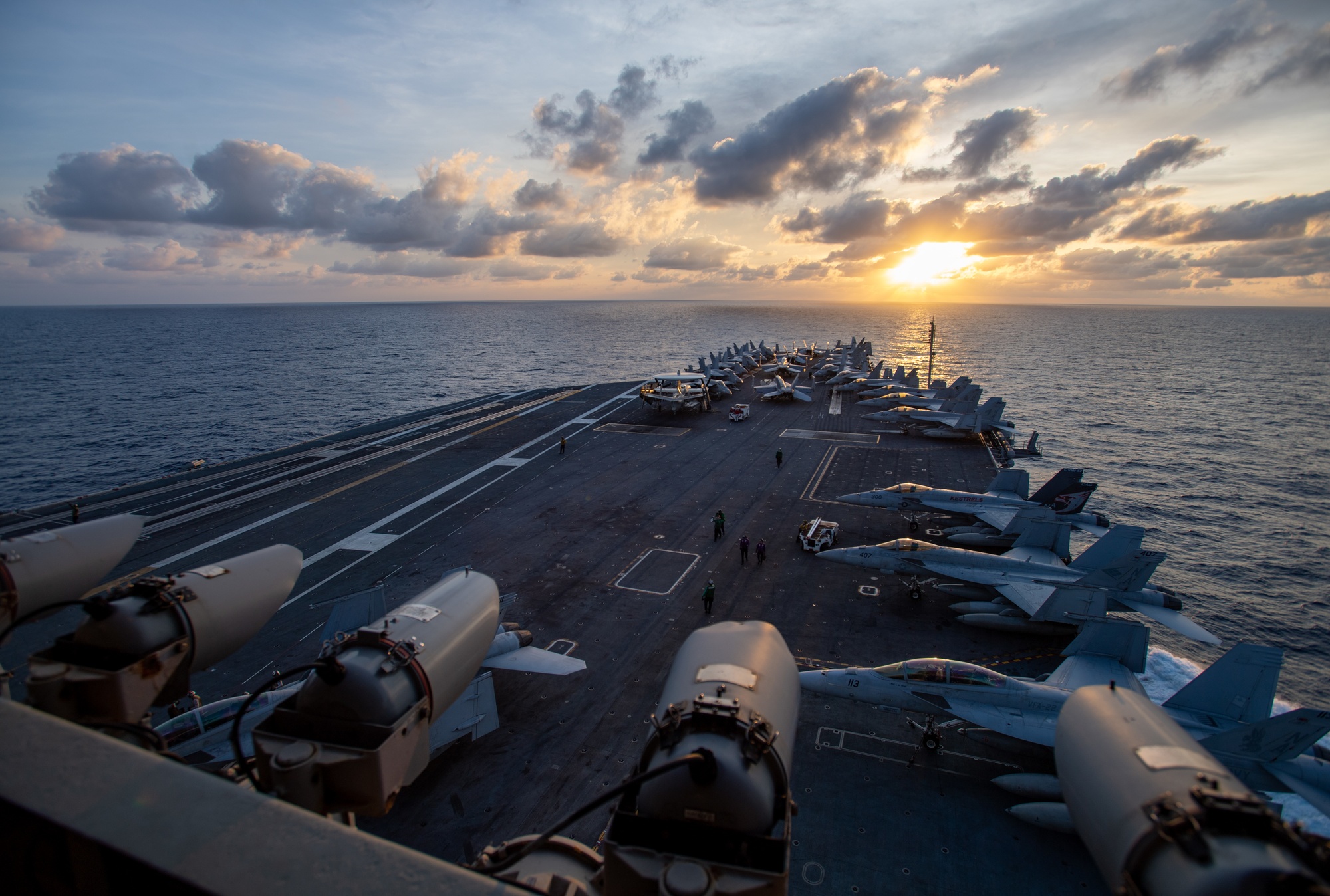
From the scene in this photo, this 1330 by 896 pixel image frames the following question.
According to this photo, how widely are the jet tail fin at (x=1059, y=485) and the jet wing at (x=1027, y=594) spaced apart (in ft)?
37.2

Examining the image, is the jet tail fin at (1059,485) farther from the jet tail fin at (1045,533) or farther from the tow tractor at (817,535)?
the tow tractor at (817,535)

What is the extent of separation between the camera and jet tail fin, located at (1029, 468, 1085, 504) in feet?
117

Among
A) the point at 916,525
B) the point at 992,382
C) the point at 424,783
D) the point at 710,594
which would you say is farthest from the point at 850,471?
the point at 992,382

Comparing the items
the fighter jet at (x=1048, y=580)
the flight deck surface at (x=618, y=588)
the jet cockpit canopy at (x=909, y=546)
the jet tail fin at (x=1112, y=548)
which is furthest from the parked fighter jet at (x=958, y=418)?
the jet cockpit canopy at (x=909, y=546)

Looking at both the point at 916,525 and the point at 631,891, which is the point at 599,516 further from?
the point at 631,891

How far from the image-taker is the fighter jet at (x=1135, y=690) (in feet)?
54.6

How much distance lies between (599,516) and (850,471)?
2167cm

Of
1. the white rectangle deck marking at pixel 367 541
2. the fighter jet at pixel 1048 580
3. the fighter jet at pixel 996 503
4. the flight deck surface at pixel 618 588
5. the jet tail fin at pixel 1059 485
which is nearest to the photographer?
the flight deck surface at pixel 618 588

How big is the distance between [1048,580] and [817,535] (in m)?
11.1

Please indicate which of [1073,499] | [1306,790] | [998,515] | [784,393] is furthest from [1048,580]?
[784,393]

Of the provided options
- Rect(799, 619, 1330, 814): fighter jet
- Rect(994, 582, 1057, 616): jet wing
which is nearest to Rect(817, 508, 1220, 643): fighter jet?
Rect(994, 582, 1057, 616): jet wing

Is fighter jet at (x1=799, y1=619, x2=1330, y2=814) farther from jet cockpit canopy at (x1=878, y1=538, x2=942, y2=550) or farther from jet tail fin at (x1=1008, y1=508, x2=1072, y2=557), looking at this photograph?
jet tail fin at (x1=1008, y1=508, x2=1072, y2=557)

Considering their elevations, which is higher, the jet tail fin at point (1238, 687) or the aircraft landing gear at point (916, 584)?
the jet tail fin at point (1238, 687)

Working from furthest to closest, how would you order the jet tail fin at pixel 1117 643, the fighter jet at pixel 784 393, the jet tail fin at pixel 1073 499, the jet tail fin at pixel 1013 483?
1. the fighter jet at pixel 784 393
2. the jet tail fin at pixel 1013 483
3. the jet tail fin at pixel 1073 499
4. the jet tail fin at pixel 1117 643
